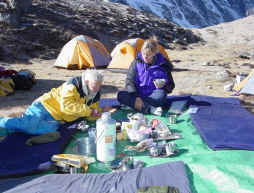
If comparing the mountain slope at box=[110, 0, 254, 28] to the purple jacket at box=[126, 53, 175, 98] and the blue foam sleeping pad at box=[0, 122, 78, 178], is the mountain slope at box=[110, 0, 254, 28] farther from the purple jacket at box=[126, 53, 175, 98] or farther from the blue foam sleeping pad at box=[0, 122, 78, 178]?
the blue foam sleeping pad at box=[0, 122, 78, 178]

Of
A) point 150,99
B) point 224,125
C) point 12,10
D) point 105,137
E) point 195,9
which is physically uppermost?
point 195,9

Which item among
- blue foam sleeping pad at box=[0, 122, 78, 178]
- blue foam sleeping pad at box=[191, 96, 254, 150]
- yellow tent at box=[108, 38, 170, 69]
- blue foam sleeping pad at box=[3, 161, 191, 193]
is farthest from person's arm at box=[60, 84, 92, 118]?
yellow tent at box=[108, 38, 170, 69]

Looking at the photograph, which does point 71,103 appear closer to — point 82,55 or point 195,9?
point 82,55

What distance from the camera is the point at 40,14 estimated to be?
18.0 metres

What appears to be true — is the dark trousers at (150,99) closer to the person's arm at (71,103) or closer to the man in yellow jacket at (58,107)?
the man in yellow jacket at (58,107)

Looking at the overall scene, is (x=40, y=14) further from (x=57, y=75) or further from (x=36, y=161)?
(x=36, y=161)

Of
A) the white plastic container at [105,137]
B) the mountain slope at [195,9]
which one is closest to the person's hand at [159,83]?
the white plastic container at [105,137]

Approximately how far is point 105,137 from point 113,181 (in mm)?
460

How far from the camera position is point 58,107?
3639 mm

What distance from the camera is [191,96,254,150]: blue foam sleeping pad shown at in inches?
129

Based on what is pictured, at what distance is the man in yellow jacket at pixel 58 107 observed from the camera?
3.46m

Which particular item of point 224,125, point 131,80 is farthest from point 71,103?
point 224,125

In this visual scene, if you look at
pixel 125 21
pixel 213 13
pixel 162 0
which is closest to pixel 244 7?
pixel 213 13

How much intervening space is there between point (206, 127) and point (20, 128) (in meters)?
2.53
